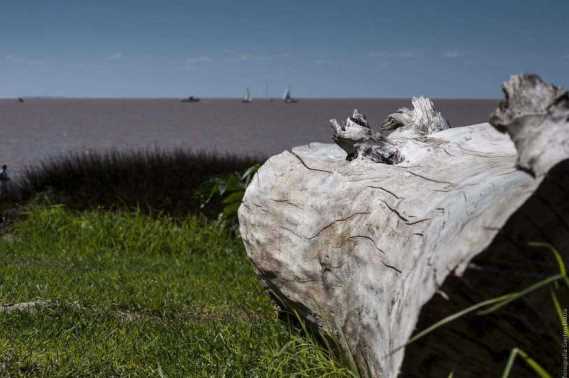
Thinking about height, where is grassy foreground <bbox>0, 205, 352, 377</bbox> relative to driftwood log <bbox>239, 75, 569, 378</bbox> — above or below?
below

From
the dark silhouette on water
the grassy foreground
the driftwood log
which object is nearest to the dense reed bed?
the dark silhouette on water

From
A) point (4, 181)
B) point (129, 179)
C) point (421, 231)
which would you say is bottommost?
point (4, 181)

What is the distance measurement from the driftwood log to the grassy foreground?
46 centimetres

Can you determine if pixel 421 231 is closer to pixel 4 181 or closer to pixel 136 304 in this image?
pixel 136 304

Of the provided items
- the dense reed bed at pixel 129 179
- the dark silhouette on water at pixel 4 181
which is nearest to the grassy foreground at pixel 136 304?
the dense reed bed at pixel 129 179

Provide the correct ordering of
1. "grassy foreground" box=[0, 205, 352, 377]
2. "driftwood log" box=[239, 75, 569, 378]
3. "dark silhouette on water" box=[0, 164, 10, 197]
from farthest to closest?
"dark silhouette on water" box=[0, 164, 10, 197] → "grassy foreground" box=[0, 205, 352, 377] → "driftwood log" box=[239, 75, 569, 378]

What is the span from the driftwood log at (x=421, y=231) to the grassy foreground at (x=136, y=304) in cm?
46

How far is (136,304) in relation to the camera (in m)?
5.41

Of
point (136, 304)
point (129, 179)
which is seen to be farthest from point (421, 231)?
point (129, 179)

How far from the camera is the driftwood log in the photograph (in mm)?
1937

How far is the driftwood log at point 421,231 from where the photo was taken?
1937 millimetres

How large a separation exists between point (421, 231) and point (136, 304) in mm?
A: 3493

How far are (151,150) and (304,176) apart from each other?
25.9 feet

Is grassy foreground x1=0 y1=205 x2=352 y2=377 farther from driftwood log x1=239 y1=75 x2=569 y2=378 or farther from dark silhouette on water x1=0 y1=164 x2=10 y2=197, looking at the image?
dark silhouette on water x1=0 y1=164 x2=10 y2=197
